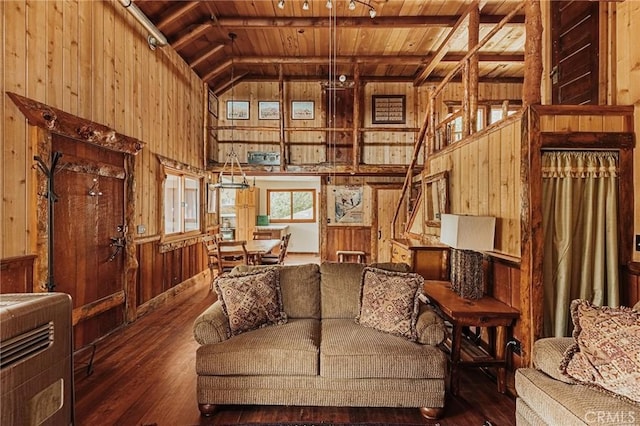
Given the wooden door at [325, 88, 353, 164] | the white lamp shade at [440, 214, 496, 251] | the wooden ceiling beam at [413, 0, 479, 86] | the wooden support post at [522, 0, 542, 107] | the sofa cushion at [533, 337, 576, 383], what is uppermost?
the wooden ceiling beam at [413, 0, 479, 86]

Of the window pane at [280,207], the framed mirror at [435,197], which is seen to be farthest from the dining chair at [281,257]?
the window pane at [280,207]

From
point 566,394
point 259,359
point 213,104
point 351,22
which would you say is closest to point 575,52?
point 566,394

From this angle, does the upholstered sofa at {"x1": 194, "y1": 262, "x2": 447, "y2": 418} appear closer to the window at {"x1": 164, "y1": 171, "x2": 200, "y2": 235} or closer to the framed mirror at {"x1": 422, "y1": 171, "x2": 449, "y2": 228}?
the framed mirror at {"x1": 422, "y1": 171, "x2": 449, "y2": 228}

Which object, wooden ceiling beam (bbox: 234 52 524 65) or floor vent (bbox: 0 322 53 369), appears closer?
floor vent (bbox: 0 322 53 369)

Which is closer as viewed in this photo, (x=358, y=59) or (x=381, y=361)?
(x=381, y=361)

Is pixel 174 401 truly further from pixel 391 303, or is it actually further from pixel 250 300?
pixel 391 303

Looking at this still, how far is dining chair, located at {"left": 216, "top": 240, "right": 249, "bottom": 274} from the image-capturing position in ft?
17.5

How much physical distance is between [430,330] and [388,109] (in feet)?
21.5

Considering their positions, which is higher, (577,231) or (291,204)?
(291,204)

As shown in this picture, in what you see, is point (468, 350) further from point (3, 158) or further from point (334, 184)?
point (334, 184)

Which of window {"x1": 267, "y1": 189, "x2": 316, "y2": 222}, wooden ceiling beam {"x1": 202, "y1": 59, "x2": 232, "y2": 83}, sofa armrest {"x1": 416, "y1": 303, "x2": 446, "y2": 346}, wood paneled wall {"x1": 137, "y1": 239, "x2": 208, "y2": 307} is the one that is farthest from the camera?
window {"x1": 267, "y1": 189, "x2": 316, "y2": 222}

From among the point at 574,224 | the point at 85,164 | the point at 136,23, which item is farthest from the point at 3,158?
the point at 574,224

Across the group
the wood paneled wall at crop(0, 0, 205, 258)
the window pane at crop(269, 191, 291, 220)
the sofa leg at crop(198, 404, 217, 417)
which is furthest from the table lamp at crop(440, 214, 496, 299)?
the window pane at crop(269, 191, 291, 220)

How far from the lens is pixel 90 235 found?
3.59m
